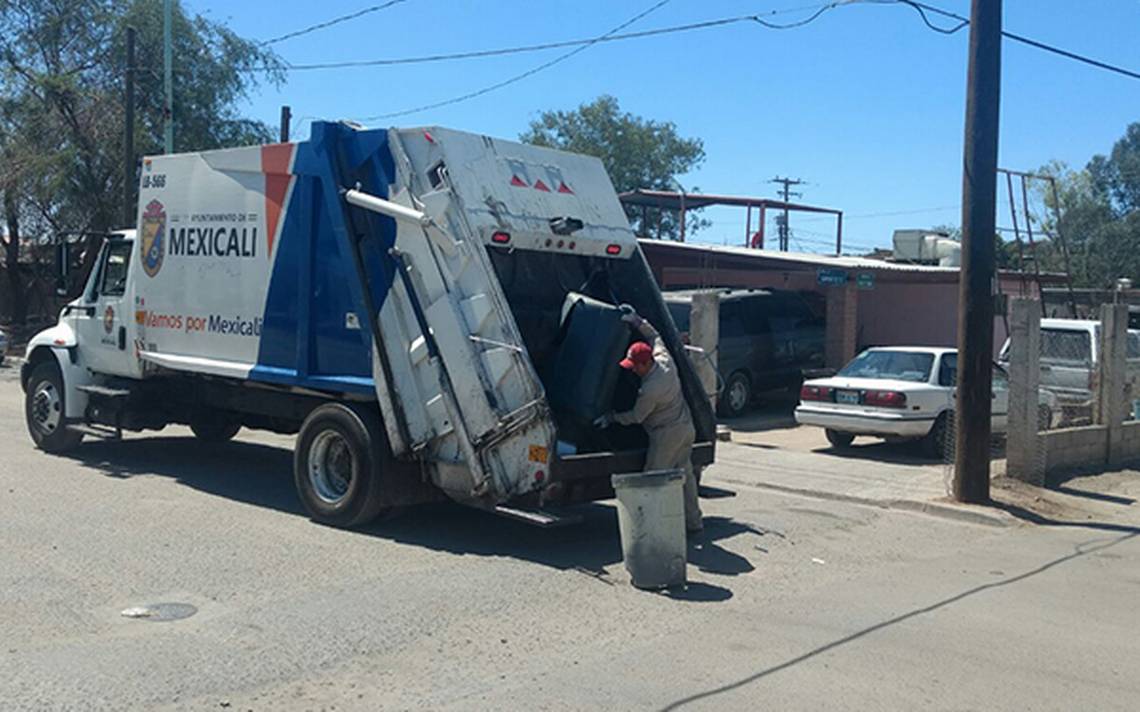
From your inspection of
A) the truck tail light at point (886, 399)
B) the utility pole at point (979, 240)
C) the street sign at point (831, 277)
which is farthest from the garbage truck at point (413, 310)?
the street sign at point (831, 277)

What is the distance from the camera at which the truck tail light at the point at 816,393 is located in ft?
47.8

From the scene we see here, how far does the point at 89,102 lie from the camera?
93.1ft

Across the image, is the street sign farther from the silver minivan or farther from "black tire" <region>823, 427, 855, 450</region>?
"black tire" <region>823, 427, 855, 450</region>

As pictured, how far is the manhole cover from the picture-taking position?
632 cm

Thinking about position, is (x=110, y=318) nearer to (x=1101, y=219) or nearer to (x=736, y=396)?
(x=736, y=396)

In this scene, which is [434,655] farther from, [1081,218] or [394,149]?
[1081,218]

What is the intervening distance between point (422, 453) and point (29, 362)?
22.8 ft

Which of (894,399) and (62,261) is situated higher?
(62,261)

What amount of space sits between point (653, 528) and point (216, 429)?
7.29 meters

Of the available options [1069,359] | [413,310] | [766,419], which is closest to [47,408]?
[413,310]

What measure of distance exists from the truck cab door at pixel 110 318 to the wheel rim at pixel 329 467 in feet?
10.9

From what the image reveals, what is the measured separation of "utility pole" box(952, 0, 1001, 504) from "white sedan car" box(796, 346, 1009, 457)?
2283mm

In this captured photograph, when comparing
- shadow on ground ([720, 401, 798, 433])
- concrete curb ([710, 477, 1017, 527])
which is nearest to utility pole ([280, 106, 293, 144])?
shadow on ground ([720, 401, 798, 433])

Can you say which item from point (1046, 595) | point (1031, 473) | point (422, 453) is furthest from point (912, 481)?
point (422, 453)
